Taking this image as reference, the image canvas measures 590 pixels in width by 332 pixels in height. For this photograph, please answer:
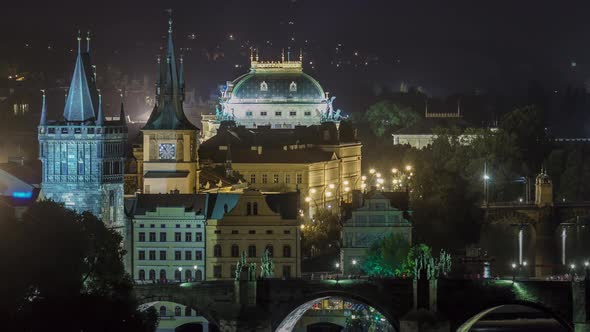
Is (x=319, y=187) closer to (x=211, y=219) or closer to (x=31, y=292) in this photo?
(x=211, y=219)

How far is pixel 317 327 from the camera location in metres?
110

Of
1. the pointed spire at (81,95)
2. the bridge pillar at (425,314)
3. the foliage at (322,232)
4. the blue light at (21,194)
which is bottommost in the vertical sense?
the bridge pillar at (425,314)

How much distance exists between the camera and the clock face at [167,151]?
124 m

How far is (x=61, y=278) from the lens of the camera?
89188 mm

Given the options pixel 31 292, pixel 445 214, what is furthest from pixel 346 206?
pixel 31 292

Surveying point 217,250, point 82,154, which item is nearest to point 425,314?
point 217,250

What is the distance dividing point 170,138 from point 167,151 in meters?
0.62

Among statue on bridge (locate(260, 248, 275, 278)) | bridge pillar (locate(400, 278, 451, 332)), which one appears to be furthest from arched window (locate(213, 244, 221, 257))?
bridge pillar (locate(400, 278, 451, 332))

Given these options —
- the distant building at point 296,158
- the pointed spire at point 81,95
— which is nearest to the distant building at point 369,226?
the distant building at point 296,158

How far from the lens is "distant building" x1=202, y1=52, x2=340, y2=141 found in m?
174

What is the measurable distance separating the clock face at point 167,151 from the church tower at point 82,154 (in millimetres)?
15219

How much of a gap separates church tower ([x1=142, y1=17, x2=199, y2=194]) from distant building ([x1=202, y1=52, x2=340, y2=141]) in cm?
4632

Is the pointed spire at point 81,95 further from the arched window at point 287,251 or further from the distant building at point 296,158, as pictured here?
the distant building at point 296,158

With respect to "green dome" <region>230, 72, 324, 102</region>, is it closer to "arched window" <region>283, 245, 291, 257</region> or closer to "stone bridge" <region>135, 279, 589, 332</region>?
"arched window" <region>283, 245, 291, 257</region>
